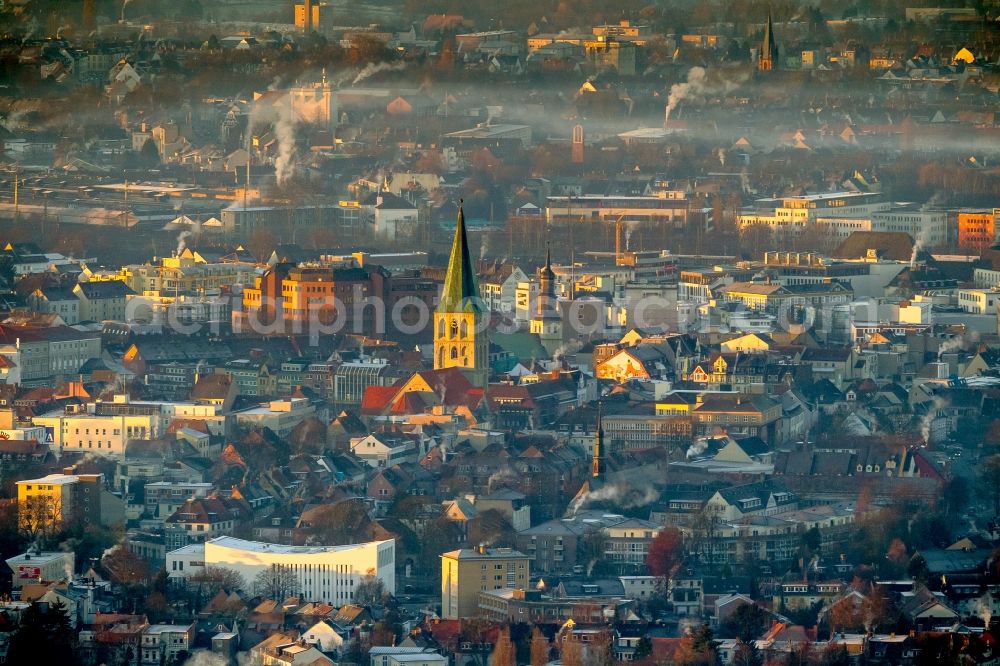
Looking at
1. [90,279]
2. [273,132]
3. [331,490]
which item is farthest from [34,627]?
[273,132]

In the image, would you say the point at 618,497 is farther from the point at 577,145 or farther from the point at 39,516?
the point at 577,145

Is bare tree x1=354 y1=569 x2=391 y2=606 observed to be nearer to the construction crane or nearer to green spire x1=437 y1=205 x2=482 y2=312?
green spire x1=437 y1=205 x2=482 y2=312

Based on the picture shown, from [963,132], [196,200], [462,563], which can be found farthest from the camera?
[963,132]

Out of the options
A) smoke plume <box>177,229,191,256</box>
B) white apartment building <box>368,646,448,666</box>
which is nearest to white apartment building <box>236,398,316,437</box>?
white apartment building <box>368,646,448,666</box>

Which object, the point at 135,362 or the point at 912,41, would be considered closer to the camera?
the point at 135,362

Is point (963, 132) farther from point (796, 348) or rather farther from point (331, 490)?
point (331, 490)

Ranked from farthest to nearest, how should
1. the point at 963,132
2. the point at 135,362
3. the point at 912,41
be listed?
the point at 912,41 < the point at 963,132 < the point at 135,362

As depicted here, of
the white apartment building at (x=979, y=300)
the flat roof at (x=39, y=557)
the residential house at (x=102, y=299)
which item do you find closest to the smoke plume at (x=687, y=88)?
the white apartment building at (x=979, y=300)

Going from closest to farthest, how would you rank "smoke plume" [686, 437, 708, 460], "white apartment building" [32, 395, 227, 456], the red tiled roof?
"smoke plume" [686, 437, 708, 460], "white apartment building" [32, 395, 227, 456], the red tiled roof

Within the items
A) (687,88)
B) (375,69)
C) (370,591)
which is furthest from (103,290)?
(687,88)
